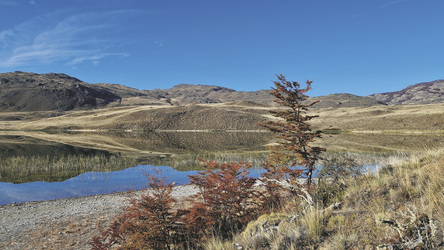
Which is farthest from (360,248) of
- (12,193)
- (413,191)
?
(12,193)

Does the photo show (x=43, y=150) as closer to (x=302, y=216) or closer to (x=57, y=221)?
(x=57, y=221)

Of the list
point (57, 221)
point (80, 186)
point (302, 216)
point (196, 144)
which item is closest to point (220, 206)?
point (302, 216)

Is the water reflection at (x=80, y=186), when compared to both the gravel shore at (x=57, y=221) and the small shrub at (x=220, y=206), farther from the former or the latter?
the small shrub at (x=220, y=206)

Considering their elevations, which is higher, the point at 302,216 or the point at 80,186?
the point at 302,216

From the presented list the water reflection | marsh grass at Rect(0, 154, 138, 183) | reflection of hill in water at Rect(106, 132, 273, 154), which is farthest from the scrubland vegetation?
reflection of hill in water at Rect(106, 132, 273, 154)

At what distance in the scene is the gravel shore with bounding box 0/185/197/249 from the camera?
1022 centimetres

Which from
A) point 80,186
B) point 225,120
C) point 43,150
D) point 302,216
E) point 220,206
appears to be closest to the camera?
point 302,216

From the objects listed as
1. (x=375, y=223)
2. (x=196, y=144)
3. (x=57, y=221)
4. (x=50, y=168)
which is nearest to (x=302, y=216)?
(x=375, y=223)

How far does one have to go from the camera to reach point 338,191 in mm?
8531

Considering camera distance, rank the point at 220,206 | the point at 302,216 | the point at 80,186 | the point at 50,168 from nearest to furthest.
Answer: the point at 302,216 → the point at 220,206 → the point at 80,186 → the point at 50,168

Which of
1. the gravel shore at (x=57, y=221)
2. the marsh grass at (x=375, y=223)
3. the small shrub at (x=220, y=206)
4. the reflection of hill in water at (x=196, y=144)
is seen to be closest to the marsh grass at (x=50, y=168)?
the gravel shore at (x=57, y=221)

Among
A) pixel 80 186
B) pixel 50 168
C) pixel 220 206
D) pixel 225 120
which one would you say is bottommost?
pixel 80 186

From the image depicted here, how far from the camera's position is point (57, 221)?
12500 millimetres

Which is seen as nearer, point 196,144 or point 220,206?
point 220,206
